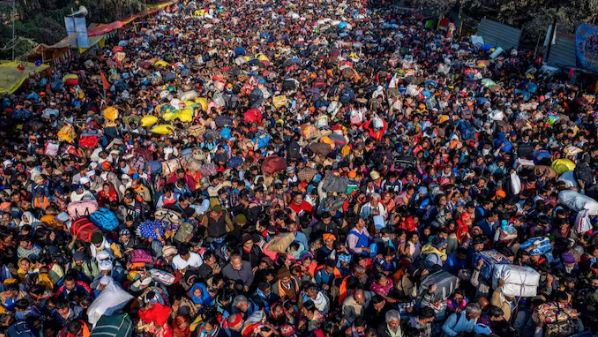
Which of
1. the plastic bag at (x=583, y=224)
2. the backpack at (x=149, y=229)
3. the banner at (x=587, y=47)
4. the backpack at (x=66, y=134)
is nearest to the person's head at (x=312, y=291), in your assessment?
the backpack at (x=149, y=229)

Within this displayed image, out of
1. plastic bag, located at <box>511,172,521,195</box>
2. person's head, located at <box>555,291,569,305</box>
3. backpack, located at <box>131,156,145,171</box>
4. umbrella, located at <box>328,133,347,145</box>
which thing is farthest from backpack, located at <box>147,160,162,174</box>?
person's head, located at <box>555,291,569,305</box>

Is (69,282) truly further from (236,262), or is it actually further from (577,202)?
(577,202)

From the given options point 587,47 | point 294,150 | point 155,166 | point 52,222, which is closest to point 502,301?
point 294,150

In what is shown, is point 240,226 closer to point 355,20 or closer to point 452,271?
point 452,271

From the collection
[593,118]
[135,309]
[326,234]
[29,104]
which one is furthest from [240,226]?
[593,118]

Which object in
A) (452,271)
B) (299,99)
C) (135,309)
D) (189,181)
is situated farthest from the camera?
(299,99)

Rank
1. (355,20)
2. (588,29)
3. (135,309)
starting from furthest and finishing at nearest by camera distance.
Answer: (355,20) → (588,29) → (135,309)
